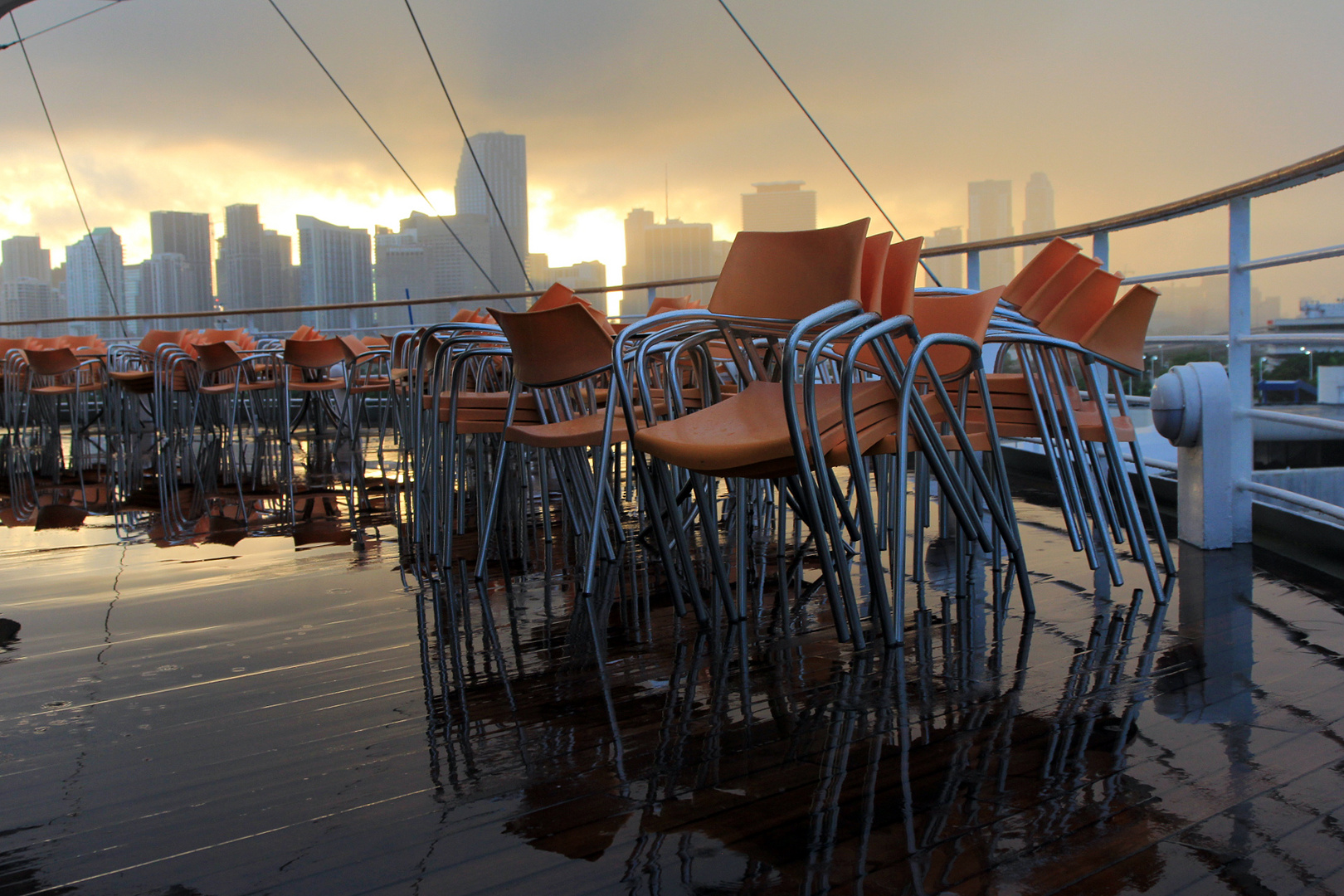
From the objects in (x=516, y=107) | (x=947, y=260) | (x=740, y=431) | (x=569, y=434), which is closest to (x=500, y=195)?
(x=516, y=107)

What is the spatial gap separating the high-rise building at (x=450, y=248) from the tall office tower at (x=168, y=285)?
2.57 metres

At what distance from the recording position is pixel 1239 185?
2.43 meters

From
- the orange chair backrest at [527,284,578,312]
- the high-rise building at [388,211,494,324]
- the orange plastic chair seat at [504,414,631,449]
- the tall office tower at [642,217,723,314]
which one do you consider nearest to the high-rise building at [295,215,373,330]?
the high-rise building at [388,211,494,324]

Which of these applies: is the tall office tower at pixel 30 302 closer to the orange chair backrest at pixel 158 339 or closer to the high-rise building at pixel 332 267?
the high-rise building at pixel 332 267

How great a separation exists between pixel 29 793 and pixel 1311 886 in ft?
4.69

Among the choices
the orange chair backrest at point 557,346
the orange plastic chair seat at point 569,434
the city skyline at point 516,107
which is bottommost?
the orange plastic chair seat at point 569,434

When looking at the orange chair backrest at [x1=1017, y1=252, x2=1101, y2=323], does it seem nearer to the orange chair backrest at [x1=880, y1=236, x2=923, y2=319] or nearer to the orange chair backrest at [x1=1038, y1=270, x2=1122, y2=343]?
the orange chair backrest at [x1=1038, y1=270, x2=1122, y2=343]

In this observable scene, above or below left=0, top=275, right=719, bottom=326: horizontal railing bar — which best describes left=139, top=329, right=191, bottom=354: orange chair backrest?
below

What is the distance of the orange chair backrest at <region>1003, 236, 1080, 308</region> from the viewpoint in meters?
2.65

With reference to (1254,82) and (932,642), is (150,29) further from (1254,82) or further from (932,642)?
(1254,82)

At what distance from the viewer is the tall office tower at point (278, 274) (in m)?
10.3

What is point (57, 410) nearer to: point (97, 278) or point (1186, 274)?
point (97, 278)

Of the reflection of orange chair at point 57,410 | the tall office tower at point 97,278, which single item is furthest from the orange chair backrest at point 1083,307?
the tall office tower at point 97,278

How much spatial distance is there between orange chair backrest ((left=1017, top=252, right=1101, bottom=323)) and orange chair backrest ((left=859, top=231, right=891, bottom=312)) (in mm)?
597
